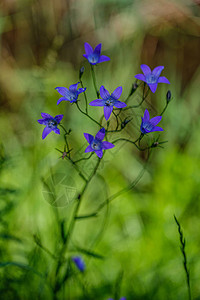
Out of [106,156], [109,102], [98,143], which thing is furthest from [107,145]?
[106,156]

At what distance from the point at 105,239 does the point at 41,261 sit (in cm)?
46

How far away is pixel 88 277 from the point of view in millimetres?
1864

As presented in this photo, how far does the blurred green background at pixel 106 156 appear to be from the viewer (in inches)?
72.7

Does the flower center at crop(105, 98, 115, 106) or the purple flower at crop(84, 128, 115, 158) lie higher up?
the flower center at crop(105, 98, 115, 106)

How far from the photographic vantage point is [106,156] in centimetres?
230

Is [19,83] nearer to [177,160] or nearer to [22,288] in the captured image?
[177,160]

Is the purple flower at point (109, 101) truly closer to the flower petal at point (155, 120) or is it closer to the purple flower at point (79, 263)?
the flower petal at point (155, 120)

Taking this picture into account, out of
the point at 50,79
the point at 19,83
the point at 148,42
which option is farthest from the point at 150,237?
the point at 148,42

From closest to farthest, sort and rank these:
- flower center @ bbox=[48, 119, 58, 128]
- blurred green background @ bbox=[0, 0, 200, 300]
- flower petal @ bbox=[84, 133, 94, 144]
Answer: flower petal @ bbox=[84, 133, 94, 144] < flower center @ bbox=[48, 119, 58, 128] < blurred green background @ bbox=[0, 0, 200, 300]

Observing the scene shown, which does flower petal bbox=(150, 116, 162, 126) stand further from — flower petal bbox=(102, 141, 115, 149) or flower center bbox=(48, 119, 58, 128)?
flower center bbox=(48, 119, 58, 128)

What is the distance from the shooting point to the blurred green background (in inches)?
72.7

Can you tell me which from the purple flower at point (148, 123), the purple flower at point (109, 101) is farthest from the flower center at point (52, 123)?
the purple flower at point (148, 123)

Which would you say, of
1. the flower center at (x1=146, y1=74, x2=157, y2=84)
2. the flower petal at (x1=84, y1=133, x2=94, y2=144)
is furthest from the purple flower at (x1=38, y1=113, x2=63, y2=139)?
the flower center at (x1=146, y1=74, x2=157, y2=84)

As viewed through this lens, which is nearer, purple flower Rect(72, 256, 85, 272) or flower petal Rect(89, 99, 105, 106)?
flower petal Rect(89, 99, 105, 106)
